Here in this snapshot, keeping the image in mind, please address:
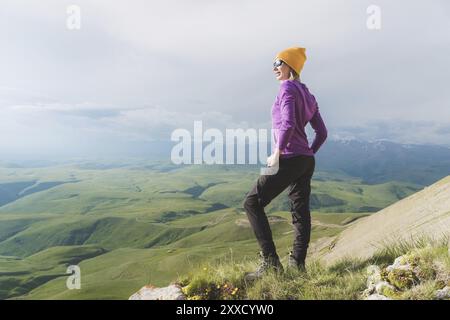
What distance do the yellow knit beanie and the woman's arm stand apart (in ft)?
4.28

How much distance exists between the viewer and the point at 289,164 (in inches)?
335

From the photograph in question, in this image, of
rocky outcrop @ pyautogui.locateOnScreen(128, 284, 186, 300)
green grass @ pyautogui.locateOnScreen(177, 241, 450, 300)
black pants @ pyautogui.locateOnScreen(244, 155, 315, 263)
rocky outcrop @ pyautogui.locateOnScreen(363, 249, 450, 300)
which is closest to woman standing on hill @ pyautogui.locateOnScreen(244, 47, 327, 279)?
black pants @ pyautogui.locateOnScreen(244, 155, 315, 263)

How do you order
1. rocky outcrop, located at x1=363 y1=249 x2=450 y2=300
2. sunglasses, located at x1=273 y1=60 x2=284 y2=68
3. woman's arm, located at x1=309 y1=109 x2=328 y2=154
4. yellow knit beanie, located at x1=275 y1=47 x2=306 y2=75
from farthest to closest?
woman's arm, located at x1=309 y1=109 x2=328 y2=154 < sunglasses, located at x1=273 y1=60 x2=284 y2=68 < yellow knit beanie, located at x1=275 y1=47 x2=306 y2=75 < rocky outcrop, located at x1=363 y1=249 x2=450 y2=300

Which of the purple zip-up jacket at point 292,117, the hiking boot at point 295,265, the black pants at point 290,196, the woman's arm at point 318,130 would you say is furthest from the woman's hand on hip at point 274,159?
the hiking boot at point 295,265

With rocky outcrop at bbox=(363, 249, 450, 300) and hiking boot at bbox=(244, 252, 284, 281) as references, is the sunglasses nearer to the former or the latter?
hiking boot at bbox=(244, 252, 284, 281)

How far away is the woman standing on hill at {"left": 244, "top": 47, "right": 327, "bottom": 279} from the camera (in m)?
8.30

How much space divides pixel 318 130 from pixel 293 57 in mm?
1924

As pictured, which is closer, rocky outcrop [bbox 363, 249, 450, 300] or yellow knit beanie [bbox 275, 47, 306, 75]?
rocky outcrop [bbox 363, 249, 450, 300]

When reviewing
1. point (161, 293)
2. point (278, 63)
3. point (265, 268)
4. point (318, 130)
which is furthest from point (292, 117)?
point (161, 293)

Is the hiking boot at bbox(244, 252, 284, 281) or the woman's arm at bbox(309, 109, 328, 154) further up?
the woman's arm at bbox(309, 109, 328, 154)

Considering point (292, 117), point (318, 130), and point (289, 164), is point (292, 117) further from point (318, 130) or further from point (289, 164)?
point (318, 130)
